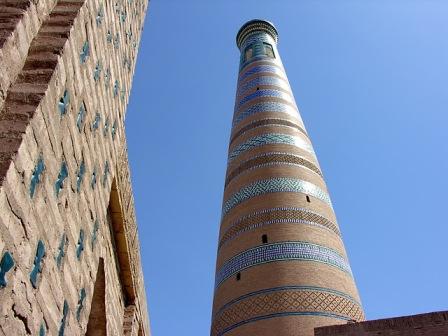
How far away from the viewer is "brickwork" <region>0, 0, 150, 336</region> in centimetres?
126

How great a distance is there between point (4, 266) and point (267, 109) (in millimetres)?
A: 8914

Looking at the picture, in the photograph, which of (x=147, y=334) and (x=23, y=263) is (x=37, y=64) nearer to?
(x=23, y=263)

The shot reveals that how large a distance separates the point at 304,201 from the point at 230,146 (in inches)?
109

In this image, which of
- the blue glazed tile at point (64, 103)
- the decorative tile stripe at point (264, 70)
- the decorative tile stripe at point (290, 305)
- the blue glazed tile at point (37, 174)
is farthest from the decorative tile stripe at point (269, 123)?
the blue glazed tile at point (37, 174)

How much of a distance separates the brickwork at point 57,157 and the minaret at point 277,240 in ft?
13.1

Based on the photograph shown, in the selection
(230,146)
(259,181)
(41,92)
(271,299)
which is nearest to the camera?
(41,92)

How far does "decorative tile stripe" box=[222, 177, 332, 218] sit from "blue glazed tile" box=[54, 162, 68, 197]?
20.6 feet

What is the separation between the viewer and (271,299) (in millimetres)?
6133

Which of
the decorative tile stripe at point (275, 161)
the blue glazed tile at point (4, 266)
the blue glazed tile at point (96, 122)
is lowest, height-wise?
the blue glazed tile at point (4, 266)

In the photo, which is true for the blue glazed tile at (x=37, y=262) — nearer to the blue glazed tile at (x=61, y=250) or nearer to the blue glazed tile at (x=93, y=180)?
the blue glazed tile at (x=61, y=250)

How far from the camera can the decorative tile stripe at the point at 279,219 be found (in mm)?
7184

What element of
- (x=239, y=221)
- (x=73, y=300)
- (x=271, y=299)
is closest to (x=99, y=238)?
(x=73, y=300)

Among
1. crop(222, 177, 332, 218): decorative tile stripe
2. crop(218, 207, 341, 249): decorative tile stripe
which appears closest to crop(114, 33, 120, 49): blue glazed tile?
crop(218, 207, 341, 249): decorative tile stripe

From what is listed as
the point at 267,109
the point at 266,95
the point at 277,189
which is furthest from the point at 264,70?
the point at 277,189
